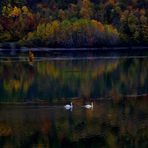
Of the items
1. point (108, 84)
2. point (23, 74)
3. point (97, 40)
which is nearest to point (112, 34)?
point (97, 40)

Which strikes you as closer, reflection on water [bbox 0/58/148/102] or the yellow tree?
reflection on water [bbox 0/58/148/102]

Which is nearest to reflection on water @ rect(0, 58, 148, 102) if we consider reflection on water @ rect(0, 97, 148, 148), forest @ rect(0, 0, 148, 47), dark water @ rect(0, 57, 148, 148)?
dark water @ rect(0, 57, 148, 148)

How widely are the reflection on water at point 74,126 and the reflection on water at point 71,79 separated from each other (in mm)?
5080

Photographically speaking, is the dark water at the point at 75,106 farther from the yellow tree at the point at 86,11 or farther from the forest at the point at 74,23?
the yellow tree at the point at 86,11

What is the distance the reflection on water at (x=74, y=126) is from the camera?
33406 mm

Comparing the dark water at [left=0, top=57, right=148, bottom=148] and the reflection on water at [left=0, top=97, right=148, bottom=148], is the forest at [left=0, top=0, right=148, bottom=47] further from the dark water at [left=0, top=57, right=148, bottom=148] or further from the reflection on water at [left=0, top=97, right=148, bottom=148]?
the reflection on water at [left=0, top=97, right=148, bottom=148]

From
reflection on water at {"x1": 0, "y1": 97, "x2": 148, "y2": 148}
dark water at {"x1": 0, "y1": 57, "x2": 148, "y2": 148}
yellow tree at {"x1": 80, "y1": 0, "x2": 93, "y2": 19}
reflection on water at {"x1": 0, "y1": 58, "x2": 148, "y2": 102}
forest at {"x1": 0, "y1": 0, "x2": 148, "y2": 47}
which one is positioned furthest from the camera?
yellow tree at {"x1": 80, "y1": 0, "x2": 93, "y2": 19}

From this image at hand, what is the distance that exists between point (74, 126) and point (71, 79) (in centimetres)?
2143

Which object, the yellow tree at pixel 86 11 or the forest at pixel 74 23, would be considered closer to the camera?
the forest at pixel 74 23

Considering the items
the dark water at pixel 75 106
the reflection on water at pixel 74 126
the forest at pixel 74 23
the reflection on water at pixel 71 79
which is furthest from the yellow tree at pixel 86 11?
the reflection on water at pixel 74 126

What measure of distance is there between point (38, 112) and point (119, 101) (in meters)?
7.50

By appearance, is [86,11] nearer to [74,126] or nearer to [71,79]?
[71,79]

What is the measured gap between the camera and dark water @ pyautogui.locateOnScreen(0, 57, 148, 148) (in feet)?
112

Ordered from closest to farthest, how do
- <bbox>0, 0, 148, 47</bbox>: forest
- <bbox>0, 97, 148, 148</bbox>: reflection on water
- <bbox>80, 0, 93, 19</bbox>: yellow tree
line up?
<bbox>0, 97, 148, 148</bbox>: reflection on water < <bbox>0, 0, 148, 47</bbox>: forest < <bbox>80, 0, 93, 19</bbox>: yellow tree
